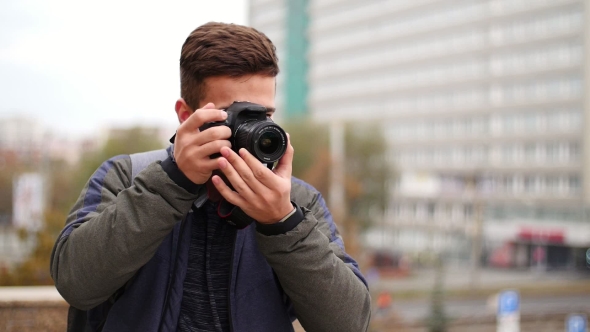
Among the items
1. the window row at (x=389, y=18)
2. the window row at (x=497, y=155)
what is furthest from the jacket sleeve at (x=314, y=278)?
the window row at (x=389, y=18)

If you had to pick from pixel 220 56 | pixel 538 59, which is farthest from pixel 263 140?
pixel 538 59

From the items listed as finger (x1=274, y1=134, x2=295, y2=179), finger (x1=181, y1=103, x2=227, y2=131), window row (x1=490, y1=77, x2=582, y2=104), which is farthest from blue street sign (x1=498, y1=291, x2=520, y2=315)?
window row (x1=490, y1=77, x2=582, y2=104)

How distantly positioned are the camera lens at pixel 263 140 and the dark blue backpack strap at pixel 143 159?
1.09 feet

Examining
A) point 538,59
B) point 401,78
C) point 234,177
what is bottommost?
point 234,177

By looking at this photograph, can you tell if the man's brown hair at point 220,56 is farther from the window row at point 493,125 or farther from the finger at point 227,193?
the window row at point 493,125

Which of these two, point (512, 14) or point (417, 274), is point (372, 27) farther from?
point (417, 274)

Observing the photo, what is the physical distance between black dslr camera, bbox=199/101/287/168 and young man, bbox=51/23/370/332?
27 mm

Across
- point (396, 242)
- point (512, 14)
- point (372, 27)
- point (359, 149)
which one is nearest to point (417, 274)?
point (359, 149)

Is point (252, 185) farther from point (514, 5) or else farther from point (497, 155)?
point (514, 5)

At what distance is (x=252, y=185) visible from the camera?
134 cm

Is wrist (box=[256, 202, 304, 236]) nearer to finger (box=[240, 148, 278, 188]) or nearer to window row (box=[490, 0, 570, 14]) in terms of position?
finger (box=[240, 148, 278, 188])

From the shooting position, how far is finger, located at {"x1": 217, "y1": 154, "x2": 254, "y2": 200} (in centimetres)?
134

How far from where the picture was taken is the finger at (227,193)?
1362mm

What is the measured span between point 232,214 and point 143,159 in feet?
1.13
